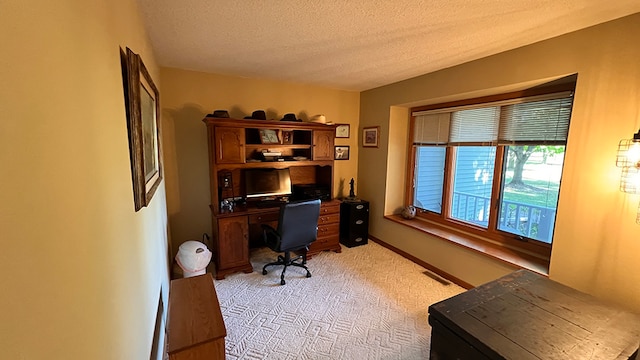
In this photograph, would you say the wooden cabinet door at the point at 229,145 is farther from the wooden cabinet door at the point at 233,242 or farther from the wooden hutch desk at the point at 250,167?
the wooden cabinet door at the point at 233,242

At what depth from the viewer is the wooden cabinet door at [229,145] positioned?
118 inches

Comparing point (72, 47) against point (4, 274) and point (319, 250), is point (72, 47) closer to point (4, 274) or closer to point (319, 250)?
point (4, 274)

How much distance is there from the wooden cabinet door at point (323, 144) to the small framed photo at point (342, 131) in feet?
1.92

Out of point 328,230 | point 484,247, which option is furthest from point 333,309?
point 484,247

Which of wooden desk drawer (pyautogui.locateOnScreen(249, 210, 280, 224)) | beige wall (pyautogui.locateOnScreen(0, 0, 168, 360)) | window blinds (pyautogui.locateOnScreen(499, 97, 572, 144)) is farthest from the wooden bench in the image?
window blinds (pyautogui.locateOnScreen(499, 97, 572, 144))

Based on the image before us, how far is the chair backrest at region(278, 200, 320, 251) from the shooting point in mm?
2838

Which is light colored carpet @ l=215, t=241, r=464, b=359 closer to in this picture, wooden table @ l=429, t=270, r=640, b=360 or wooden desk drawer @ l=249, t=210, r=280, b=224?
wooden desk drawer @ l=249, t=210, r=280, b=224

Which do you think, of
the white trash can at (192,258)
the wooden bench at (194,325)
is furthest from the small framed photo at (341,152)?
the wooden bench at (194,325)

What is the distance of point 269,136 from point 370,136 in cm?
165

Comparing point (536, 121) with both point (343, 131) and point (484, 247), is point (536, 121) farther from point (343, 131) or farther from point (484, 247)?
point (343, 131)

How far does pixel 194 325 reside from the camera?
148cm

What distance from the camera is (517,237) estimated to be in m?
2.73

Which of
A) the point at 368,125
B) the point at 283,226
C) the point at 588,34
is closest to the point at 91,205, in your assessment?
the point at 283,226

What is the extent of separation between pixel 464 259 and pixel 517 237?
56 centimetres
